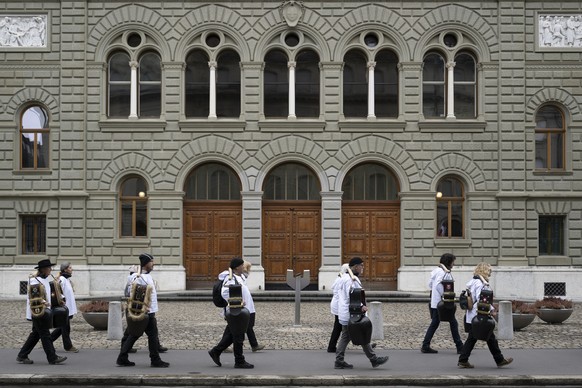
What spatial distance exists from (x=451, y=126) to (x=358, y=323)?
19.6 m

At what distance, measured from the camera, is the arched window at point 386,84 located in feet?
116

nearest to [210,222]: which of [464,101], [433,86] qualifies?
[433,86]

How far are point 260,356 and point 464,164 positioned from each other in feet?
59.6

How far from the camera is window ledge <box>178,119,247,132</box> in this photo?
3478 centimetres

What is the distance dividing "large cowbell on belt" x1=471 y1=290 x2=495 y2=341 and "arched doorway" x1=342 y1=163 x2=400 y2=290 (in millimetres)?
18342

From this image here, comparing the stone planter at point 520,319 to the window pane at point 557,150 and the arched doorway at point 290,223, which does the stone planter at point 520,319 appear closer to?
the arched doorway at point 290,223

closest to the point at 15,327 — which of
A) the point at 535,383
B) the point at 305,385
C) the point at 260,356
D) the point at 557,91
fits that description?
the point at 260,356

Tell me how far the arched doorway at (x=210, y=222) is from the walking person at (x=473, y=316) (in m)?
18.5

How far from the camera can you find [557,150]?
3512cm

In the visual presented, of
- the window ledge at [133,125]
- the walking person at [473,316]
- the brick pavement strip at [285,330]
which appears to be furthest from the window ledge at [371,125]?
the walking person at [473,316]

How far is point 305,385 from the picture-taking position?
51.4ft

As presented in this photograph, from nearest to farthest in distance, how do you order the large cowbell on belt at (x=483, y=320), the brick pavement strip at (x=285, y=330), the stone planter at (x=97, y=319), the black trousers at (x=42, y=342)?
the large cowbell on belt at (x=483, y=320), the black trousers at (x=42, y=342), the brick pavement strip at (x=285, y=330), the stone planter at (x=97, y=319)

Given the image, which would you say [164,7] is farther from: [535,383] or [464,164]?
[535,383]

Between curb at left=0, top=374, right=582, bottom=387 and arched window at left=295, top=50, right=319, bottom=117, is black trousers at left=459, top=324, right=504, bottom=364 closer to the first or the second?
curb at left=0, top=374, right=582, bottom=387
